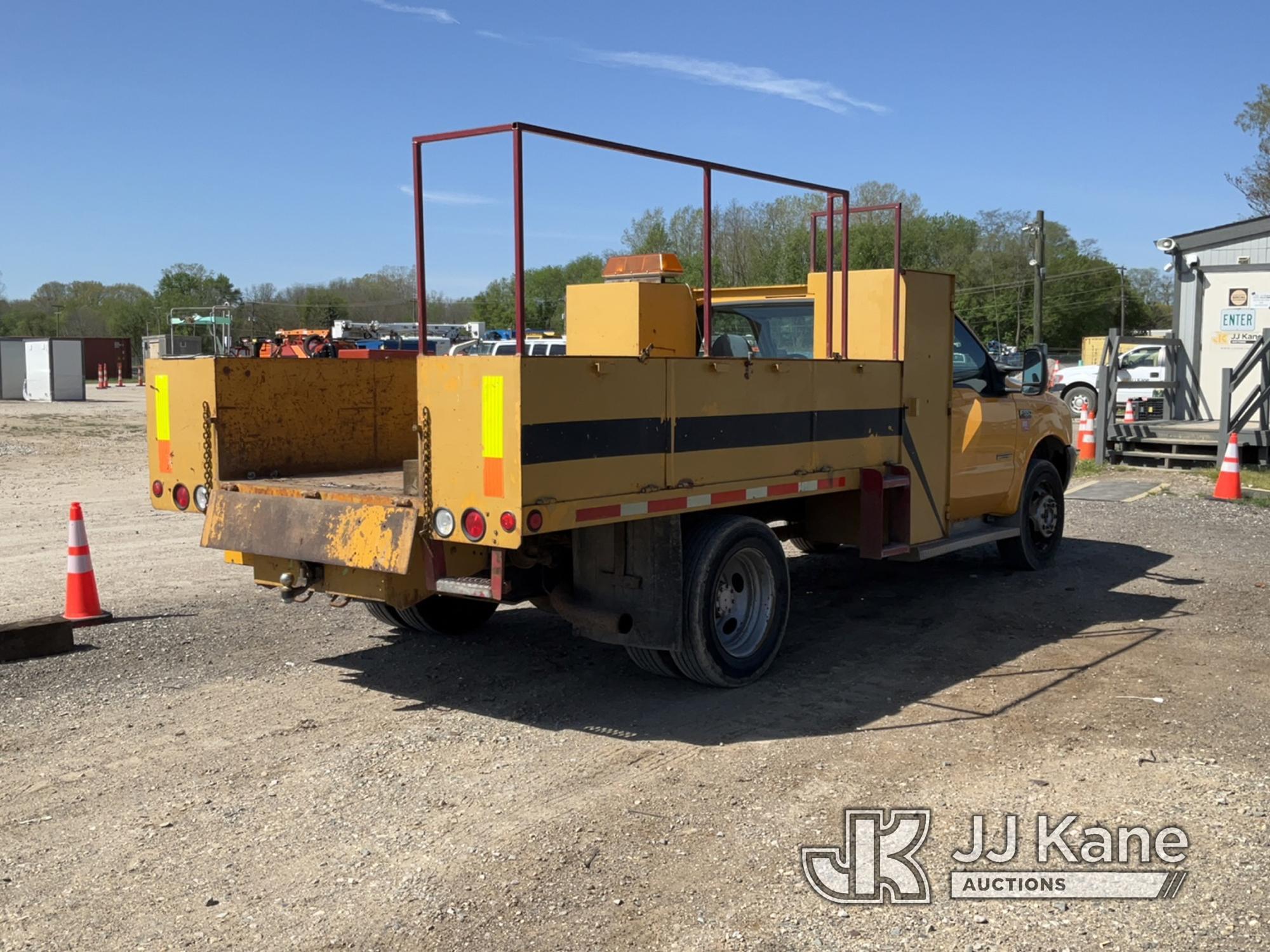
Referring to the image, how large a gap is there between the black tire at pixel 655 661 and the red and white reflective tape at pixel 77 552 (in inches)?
148

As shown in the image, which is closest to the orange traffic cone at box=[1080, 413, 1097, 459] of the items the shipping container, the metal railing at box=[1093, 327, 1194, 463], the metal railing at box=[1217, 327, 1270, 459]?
the metal railing at box=[1093, 327, 1194, 463]

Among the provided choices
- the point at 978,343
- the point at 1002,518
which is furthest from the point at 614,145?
the point at 1002,518

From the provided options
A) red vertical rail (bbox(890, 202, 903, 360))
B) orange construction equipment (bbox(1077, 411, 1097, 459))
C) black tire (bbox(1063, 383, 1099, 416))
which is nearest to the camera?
red vertical rail (bbox(890, 202, 903, 360))

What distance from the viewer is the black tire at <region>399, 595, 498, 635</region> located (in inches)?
285

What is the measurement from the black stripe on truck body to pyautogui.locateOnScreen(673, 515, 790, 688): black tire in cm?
50

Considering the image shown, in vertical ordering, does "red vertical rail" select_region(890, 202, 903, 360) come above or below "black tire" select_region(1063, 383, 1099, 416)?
above

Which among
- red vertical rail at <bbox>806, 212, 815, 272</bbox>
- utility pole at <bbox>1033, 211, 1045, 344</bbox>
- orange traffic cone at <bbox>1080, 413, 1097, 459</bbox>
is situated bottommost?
orange traffic cone at <bbox>1080, 413, 1097, 459</bbox>

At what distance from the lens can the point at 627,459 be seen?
5.37m

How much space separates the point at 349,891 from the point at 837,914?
5.47 feet

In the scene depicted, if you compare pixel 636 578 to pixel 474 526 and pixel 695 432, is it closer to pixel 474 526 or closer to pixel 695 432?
pixel 695 432

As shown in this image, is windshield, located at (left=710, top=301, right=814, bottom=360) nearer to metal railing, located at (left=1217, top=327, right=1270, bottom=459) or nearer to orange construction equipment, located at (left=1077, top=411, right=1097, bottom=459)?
metal railing, located at (left=1217, top=327, right=1270, bottom=459)

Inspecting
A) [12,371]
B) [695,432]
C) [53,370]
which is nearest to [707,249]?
[695,432]

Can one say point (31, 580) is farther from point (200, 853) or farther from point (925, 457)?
point (925, 457)

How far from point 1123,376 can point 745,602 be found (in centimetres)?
2338
